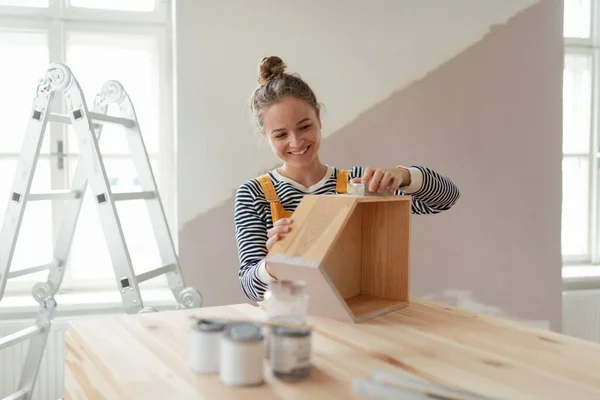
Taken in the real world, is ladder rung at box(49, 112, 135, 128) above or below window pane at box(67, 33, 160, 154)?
below

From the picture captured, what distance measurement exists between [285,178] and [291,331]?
3.21 ft

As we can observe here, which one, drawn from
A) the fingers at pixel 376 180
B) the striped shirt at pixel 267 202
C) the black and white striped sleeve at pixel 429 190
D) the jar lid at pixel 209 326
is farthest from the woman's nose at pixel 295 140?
the jar lid at pixel 209 326

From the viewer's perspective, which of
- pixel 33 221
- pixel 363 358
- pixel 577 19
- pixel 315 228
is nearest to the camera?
pixel 363 358

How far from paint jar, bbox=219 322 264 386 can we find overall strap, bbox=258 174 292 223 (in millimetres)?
871

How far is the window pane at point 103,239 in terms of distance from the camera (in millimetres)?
2607

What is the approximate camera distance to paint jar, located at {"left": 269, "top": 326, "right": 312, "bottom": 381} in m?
0.76

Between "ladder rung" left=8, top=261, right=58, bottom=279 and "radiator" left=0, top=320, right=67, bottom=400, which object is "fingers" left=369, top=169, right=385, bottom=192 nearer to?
"ladder rung" left=8, top=261, right=58, bottom=279

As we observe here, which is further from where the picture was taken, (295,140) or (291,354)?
(295,140)

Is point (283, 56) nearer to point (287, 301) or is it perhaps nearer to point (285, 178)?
point (285, 178)

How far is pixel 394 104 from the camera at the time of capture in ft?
8.34

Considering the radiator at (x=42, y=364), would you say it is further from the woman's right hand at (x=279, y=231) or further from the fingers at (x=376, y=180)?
the fingers at (x=376, y=180)

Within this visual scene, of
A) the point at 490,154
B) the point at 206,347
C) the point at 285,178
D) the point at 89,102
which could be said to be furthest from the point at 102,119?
the point at 490,154

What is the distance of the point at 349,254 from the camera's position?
1.27 meters

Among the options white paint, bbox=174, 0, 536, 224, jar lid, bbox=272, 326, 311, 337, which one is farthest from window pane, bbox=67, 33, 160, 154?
jar lid, bbox=272, 326, 311, 337
